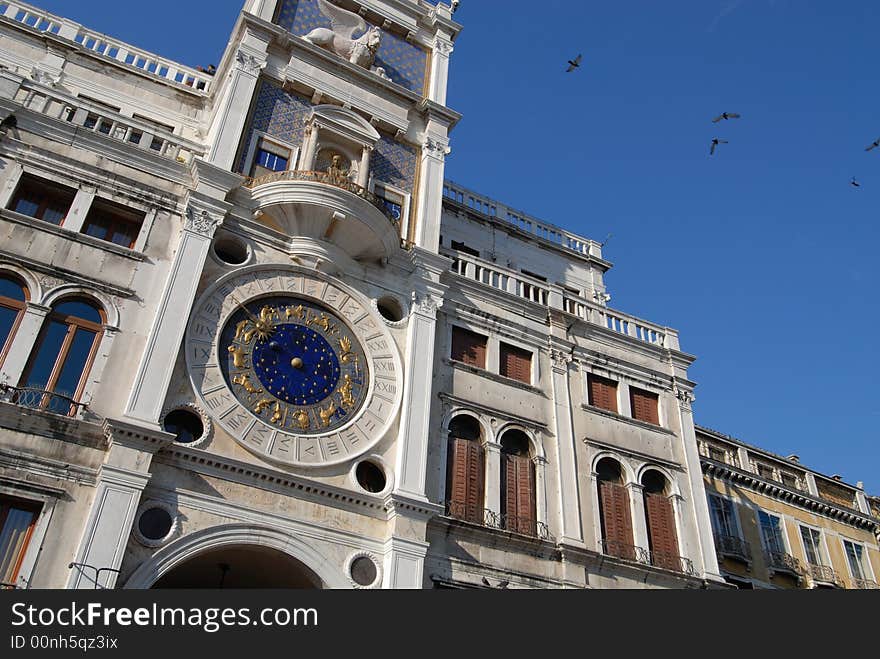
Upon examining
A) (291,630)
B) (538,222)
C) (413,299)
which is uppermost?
(538,222)

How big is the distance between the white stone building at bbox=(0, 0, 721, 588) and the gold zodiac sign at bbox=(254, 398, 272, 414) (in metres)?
0.15

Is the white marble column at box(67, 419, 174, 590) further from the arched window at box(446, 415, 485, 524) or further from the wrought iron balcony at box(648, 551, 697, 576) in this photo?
the wrought iron balcony at box(648, 551, 697, 576)

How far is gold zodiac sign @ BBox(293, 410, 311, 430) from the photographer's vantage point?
18047 mm

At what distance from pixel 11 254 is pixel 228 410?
5.80 metres

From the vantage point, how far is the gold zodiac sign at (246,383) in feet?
58.6

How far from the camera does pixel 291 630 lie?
37.3 ft

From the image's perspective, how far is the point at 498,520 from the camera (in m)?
19.8

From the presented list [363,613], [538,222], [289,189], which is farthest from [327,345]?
[538,222]

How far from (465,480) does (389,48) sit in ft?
51.4

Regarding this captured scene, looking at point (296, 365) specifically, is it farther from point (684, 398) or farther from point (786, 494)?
point (786, 494)

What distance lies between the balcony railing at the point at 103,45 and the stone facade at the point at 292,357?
90 millimetres

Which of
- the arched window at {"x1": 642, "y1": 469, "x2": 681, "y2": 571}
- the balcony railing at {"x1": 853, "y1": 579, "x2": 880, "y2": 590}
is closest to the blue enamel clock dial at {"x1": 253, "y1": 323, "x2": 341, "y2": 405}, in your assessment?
the arched window at {"x1": 642, "y1": 469, "x2": 681, "y2": 571}

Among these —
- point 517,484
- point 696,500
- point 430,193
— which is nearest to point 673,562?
point 696,500

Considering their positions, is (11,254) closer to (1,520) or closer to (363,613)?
(1,520)
